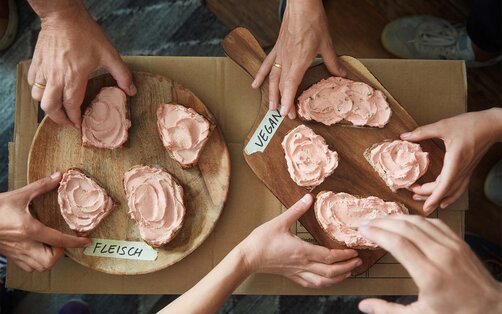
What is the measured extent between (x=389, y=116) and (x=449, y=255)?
1.37 ft

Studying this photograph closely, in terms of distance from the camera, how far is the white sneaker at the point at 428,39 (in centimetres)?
181

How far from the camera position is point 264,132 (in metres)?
1.24

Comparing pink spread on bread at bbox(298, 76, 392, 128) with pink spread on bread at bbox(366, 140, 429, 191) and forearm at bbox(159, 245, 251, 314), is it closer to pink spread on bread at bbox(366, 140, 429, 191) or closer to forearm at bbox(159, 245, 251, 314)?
pink spread on bread at bbox(366, 140, 429, 191)

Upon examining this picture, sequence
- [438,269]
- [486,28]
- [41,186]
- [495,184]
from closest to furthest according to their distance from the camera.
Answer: [438,269] < [41,186] < [486,28] < [495,184]

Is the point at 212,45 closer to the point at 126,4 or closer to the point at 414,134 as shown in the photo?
the point at 126,4

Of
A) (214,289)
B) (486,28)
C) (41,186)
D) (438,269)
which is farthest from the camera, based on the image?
(486,28)

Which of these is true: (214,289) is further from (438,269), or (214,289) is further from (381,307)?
(438,269)

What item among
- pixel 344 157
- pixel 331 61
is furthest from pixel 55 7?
pixel 344 157

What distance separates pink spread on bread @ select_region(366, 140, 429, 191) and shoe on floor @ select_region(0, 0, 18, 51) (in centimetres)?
139

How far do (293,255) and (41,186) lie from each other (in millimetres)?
605

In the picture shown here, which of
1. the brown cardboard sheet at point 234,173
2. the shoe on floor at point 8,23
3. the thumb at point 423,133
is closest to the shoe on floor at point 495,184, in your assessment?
the brown cardboard sheet at point 234,173

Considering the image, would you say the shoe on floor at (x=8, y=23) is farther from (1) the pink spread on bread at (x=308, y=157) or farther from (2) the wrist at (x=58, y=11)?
(1) the pink spread on bread at (x=308, y=157)

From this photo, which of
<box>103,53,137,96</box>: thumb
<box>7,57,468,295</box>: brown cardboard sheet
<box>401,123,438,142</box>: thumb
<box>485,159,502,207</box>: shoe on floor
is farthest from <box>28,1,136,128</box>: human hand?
<box>485,159,502,207</box>: shoe on floor

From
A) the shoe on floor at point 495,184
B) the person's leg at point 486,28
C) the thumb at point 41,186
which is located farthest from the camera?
the shoe on floor at point 495,184
